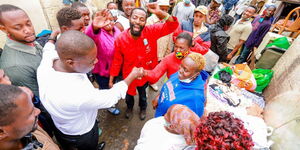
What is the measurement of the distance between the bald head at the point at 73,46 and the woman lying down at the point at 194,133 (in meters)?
0.87

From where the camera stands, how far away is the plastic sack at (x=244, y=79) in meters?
3.25

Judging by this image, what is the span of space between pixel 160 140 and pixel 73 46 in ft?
3.37

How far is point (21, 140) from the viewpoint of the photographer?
1.03m

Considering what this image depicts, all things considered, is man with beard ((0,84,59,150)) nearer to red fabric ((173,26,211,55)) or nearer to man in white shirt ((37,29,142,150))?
man in white shirt ((37,29,142,150))

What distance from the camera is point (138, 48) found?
230 cm

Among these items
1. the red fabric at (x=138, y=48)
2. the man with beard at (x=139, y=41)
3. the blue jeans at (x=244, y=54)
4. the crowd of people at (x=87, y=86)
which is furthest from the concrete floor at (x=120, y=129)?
the blue jeans at (x=244, y=54)

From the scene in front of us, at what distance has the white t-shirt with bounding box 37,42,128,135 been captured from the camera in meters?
1.22

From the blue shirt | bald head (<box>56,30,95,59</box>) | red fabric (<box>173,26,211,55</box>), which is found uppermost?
bald head (<box>56,30,95,59</box>)

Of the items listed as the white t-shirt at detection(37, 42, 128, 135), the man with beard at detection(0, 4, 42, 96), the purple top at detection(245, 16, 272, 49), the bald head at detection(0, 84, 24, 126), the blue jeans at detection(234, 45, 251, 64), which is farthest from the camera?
the blue jeans at detection(234, 45, 251, 64)

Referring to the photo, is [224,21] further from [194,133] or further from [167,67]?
[194,133]

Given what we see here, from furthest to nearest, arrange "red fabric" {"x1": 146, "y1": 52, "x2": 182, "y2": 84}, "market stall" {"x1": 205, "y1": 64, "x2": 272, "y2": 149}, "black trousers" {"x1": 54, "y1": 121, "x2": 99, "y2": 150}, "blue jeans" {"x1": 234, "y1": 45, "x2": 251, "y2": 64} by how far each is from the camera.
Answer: "blue jeans" {"x1": 234, "y1": 45, "x2": 251, "y2": 64} → "market stall" {"x1": 205, "y1": 64, "x2": 272, "y2": 149} → "red fabric" {"x1": 146, "y1": 52, "x2": 182, "y2": 84} → "black trousers" {"x1": 54, "y1": 121, "x2": 99, "y2": 150}

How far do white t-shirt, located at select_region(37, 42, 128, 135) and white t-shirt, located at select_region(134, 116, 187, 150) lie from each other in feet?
1.49

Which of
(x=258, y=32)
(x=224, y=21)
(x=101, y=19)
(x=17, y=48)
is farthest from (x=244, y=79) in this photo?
(x=17, y=48)

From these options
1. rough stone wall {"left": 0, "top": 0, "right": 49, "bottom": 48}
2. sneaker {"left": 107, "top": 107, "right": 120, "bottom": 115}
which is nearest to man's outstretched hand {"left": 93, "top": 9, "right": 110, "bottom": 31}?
sneaker {"left": 107, "top": 107, "right": 120, "bottom": 115}
